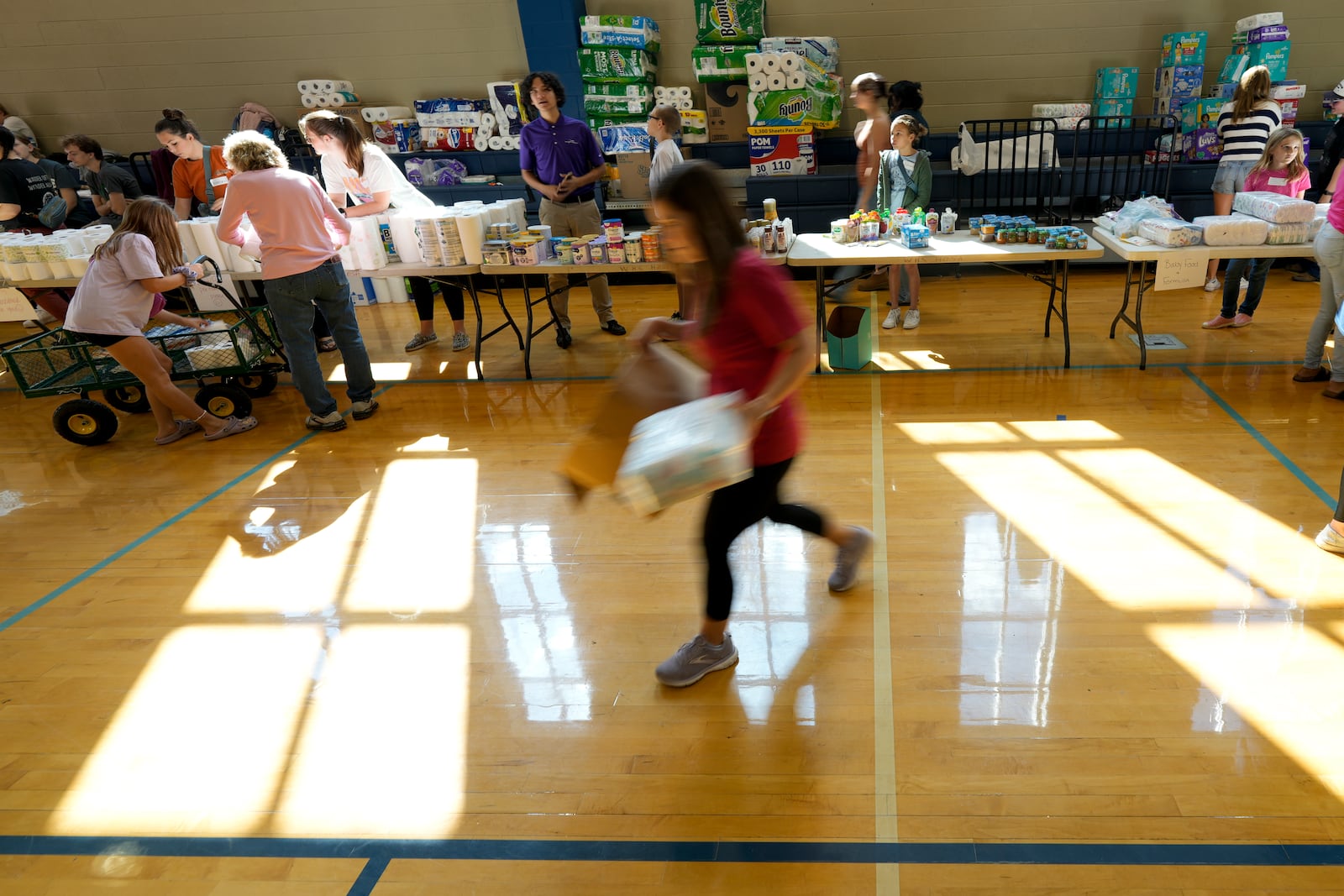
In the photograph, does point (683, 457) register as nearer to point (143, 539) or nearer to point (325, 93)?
point (143, 539)

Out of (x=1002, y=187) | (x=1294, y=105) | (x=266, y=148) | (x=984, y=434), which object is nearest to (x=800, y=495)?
(x=984, y=434)

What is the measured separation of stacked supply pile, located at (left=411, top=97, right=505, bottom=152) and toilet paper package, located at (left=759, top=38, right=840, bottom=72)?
274cm

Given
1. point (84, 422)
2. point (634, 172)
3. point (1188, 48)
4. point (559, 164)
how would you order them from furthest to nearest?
point (634, 172), point (1188, 48), point (559, 164), point (84, 422)

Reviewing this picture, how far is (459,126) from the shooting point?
8.55 metres

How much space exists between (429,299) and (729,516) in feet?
16.4

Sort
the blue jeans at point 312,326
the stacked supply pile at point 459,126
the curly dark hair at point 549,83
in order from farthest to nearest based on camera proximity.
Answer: the stacked supply pile at point 459,126 < the curly dark hair at point 549,83 < the blue jeans at point 312,326

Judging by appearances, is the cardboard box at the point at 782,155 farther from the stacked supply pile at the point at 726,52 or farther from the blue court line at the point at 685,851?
the blue court line at the point at 685,851

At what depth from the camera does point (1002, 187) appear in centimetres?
772

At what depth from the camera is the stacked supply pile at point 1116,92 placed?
755 centimetres

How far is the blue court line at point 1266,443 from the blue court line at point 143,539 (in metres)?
5.24

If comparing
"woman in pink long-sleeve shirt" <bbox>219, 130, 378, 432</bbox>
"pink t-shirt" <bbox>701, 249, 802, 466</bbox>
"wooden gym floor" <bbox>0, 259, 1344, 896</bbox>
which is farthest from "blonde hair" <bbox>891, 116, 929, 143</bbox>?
"pink t-shirt" <bbox>701, 249, 802, 466</bbox>

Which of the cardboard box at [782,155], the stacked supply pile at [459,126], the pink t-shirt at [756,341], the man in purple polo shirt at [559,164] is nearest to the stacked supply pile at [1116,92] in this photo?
the cardboard box at [782,155]

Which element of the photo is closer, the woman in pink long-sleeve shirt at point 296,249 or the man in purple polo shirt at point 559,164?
the woman in pink long-sleeve shirt at point 296,249

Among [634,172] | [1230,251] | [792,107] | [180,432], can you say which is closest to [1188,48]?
[792,107]
